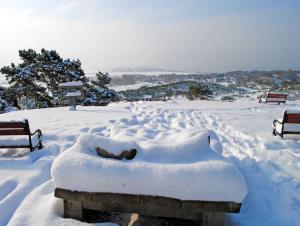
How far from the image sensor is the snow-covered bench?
3.04m

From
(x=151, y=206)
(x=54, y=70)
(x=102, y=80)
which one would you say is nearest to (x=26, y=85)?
(x=54, y=70)

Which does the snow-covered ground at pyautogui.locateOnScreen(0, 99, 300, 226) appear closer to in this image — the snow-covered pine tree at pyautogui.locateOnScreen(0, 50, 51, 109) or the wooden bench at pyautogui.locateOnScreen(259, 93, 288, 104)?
the wooden bench at pyautogui.locateOnScreen(259, 93, 288, 104)

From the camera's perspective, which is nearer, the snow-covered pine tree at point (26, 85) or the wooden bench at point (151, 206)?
the wooden bench at point (151, 206)

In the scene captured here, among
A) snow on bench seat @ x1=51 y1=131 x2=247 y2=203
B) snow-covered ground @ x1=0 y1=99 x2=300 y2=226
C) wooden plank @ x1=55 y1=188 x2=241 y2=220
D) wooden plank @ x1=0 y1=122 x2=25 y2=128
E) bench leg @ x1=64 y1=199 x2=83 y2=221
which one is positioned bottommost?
snow-covered ground @ x1=0 y1=99 x2=300 y2=226

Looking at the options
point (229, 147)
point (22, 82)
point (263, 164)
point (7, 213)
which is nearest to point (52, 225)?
point (7, 213)

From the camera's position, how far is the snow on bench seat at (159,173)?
3025 mm

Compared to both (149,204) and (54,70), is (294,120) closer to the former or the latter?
(149,204)

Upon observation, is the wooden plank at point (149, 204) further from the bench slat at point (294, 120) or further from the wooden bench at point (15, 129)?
the bench slat at point (294, 120)

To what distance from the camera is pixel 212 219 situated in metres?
3.22

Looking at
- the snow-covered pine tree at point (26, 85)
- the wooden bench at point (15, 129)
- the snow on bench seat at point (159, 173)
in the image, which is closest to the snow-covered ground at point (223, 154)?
the wooden bench at point (15, 129)

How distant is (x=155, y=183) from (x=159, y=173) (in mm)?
125

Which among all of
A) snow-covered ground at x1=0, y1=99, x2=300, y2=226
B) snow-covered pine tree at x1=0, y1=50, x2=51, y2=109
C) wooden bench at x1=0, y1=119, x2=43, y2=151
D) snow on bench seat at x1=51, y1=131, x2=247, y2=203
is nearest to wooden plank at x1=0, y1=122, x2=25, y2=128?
wooden bench at x1=0, y1=119, x2=43, y2=151

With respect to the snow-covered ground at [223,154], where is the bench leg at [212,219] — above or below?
above

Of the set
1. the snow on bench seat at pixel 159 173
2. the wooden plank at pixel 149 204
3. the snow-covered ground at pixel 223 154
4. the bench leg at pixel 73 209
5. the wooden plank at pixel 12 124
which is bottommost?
the snow-covered ground at pixel 223 154
